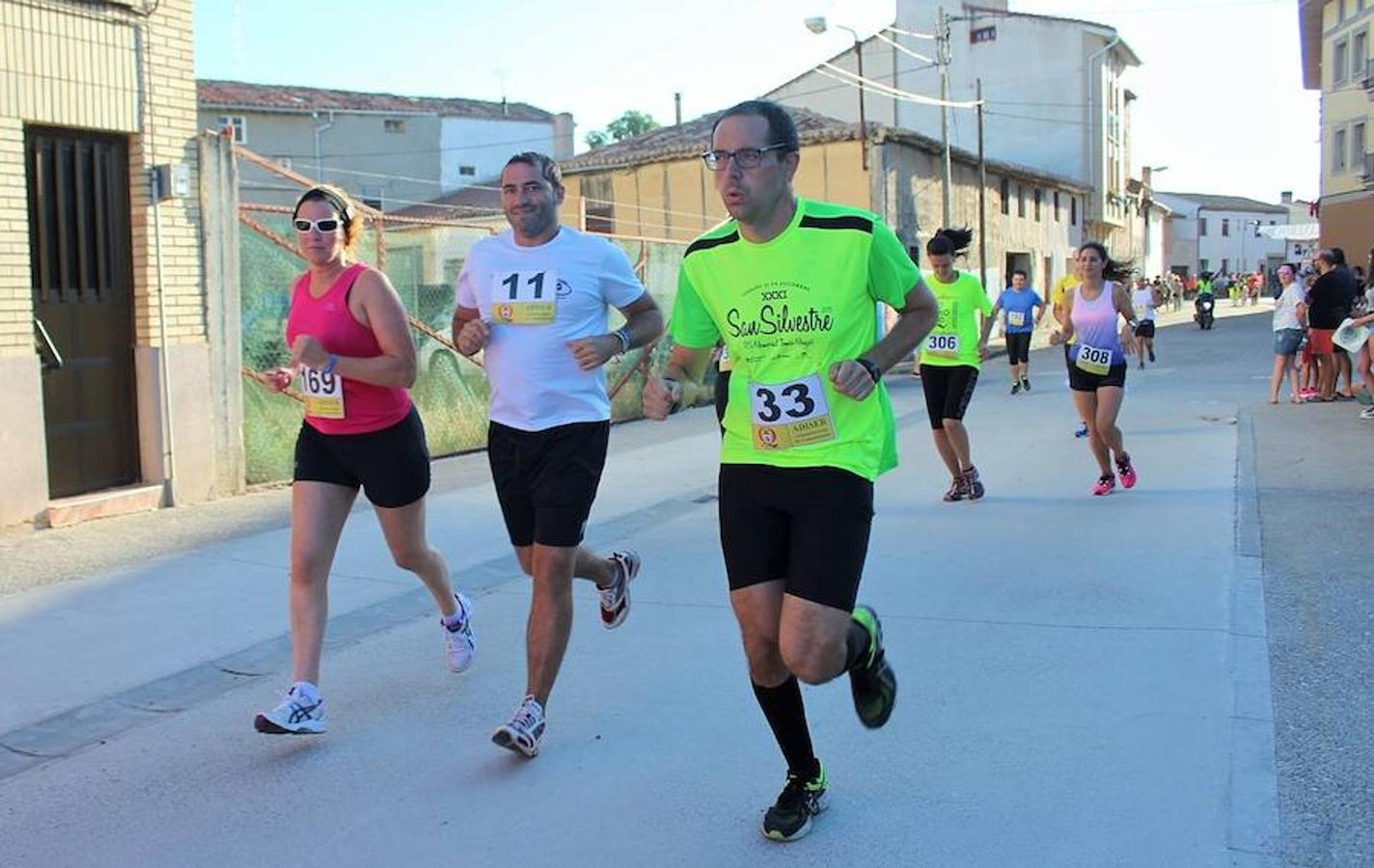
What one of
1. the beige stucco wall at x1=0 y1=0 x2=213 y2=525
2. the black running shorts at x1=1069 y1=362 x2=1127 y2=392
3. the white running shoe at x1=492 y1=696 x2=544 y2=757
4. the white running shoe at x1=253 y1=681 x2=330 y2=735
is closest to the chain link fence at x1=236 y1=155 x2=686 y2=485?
the beige stucco wall at x1=0 y1=0 x2=213 y2=525

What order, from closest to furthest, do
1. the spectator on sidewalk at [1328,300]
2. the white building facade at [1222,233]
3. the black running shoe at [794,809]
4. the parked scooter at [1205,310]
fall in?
the black running shoe at [794,809] → the spectator on sidewalk at [1328,300] → the parked scooter at [1205,310] → the white building facade at [1222,233]

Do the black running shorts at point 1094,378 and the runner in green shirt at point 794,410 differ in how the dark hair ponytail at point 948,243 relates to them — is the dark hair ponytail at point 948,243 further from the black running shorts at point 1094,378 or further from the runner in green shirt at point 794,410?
the runner in green shirt at point 794,410

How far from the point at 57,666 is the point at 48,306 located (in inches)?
158

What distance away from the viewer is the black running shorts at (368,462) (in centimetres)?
453

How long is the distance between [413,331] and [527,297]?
23.8 ft

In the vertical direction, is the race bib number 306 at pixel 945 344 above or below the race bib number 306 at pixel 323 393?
above

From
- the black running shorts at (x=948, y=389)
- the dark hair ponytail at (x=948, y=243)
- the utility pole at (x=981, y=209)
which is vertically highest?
the utility pole at (x=981, y=209)

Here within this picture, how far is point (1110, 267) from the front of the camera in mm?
9367

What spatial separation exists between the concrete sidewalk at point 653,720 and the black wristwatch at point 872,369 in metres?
1.26

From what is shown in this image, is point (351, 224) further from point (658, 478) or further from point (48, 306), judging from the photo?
point (658, 478)

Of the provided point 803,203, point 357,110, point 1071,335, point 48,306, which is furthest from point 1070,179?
point 803,203

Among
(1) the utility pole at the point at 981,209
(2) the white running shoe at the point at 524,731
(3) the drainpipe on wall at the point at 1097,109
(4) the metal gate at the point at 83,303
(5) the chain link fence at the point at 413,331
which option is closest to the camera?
(2) the white running shoe at the point at 524,731

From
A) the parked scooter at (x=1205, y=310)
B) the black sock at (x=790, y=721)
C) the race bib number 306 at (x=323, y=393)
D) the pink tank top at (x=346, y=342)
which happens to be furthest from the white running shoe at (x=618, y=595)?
the parked scooter at (x=1205, y=310)

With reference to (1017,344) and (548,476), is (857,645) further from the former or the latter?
(1017,344)
